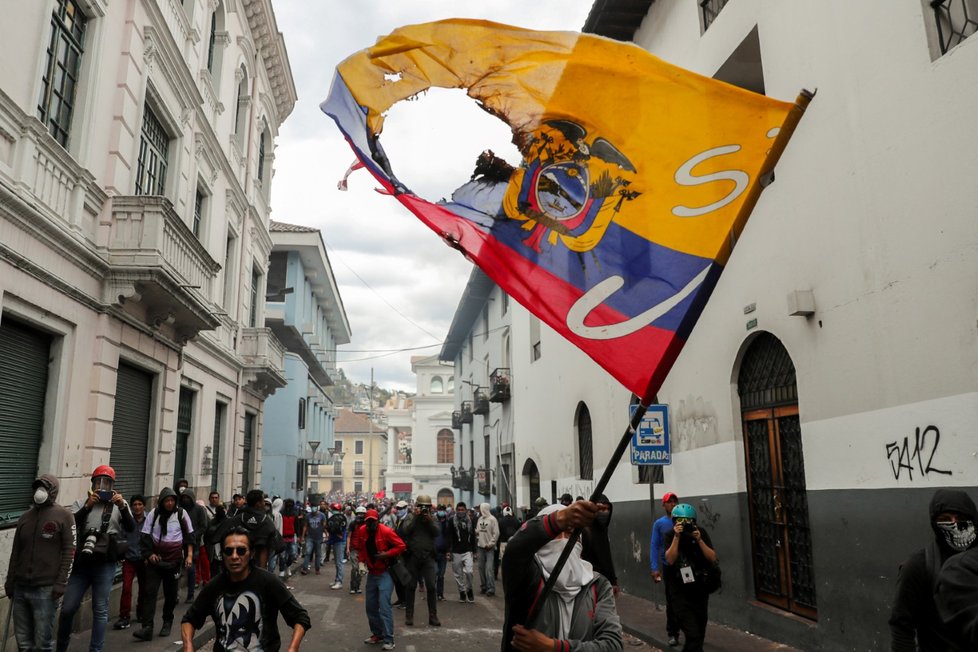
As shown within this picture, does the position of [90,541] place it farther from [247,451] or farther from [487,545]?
[247,451]

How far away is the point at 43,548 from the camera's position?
6.79 meters

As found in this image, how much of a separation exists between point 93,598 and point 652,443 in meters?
6.97

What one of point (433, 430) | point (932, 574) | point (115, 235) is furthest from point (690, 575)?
point (433, 430)

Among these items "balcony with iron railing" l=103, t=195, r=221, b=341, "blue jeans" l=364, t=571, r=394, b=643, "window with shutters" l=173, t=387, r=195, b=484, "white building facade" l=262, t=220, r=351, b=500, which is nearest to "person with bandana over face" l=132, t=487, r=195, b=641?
"blue jeans" l=364, t=571, r=394, b=643

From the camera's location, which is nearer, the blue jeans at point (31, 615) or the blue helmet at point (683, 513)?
the blue jeans at point (31, 615)

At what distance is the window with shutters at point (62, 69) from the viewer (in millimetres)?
9188

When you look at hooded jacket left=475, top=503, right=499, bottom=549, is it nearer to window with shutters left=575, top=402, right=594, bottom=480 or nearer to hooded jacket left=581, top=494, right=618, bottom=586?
window with shutters left=575, top=402, right=594, bottom=480

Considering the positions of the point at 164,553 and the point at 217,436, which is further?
the point at 217,436

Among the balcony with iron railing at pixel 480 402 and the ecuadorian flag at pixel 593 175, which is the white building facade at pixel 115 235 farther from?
the balcony with iron railing at pixel 480 402

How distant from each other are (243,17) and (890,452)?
17134 millimetres

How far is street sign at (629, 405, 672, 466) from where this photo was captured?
33.9ft

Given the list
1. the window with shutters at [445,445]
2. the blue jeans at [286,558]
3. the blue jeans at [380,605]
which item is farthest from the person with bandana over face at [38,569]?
the window with shutters at [445,445]

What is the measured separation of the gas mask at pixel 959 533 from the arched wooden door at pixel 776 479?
16.8ft

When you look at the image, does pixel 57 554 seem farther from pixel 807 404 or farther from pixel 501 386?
pixel 501 386
